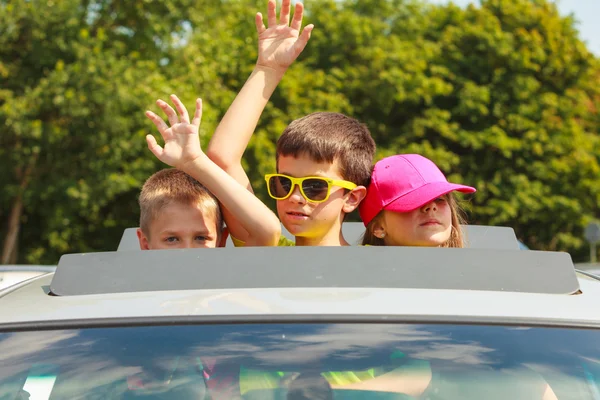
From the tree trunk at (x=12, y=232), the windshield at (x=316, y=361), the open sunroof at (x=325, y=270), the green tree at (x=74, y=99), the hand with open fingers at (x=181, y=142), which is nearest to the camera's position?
the windshield at (x=316, y=361)

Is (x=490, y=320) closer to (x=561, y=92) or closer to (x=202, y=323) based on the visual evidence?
(x=202, y=323)

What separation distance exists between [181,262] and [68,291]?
0.23 m

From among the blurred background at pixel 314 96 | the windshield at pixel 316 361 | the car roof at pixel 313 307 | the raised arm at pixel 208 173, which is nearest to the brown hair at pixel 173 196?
the raised arm at pixel 208 173

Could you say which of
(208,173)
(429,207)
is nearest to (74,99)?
(429,207)

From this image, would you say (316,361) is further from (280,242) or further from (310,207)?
(280,242)

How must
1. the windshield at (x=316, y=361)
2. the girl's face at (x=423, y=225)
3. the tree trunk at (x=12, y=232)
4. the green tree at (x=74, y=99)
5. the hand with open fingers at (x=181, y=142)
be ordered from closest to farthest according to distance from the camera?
1. the windshield at (x=316, y=361)
2. the hand with open fingers at (x=181, y=142)
3. the girl's face at (x=423, y=225)
4. the green tree at (x=74, y=99)
5. the tree trunk at (x=12, y=232)

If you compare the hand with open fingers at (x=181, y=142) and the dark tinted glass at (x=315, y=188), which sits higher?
the hand with open fingers at (x=181, y=142)

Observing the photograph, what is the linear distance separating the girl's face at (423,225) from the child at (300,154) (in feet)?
0.53

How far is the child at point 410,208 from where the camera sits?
3434 mm

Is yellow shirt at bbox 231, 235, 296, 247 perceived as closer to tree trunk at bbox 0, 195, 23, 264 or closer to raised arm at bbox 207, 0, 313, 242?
raised arm at bbox 207, 0, 313, 242

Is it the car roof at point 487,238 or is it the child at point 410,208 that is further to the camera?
the car roof at point 487,238

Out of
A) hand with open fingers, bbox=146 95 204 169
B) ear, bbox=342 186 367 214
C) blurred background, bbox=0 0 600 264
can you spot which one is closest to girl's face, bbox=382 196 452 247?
ear, bbox=342 186 367 214

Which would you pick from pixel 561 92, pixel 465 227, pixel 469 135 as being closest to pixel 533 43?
pixel 561 92

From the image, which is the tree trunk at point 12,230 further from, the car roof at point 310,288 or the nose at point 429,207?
the car roof at point 310,288
